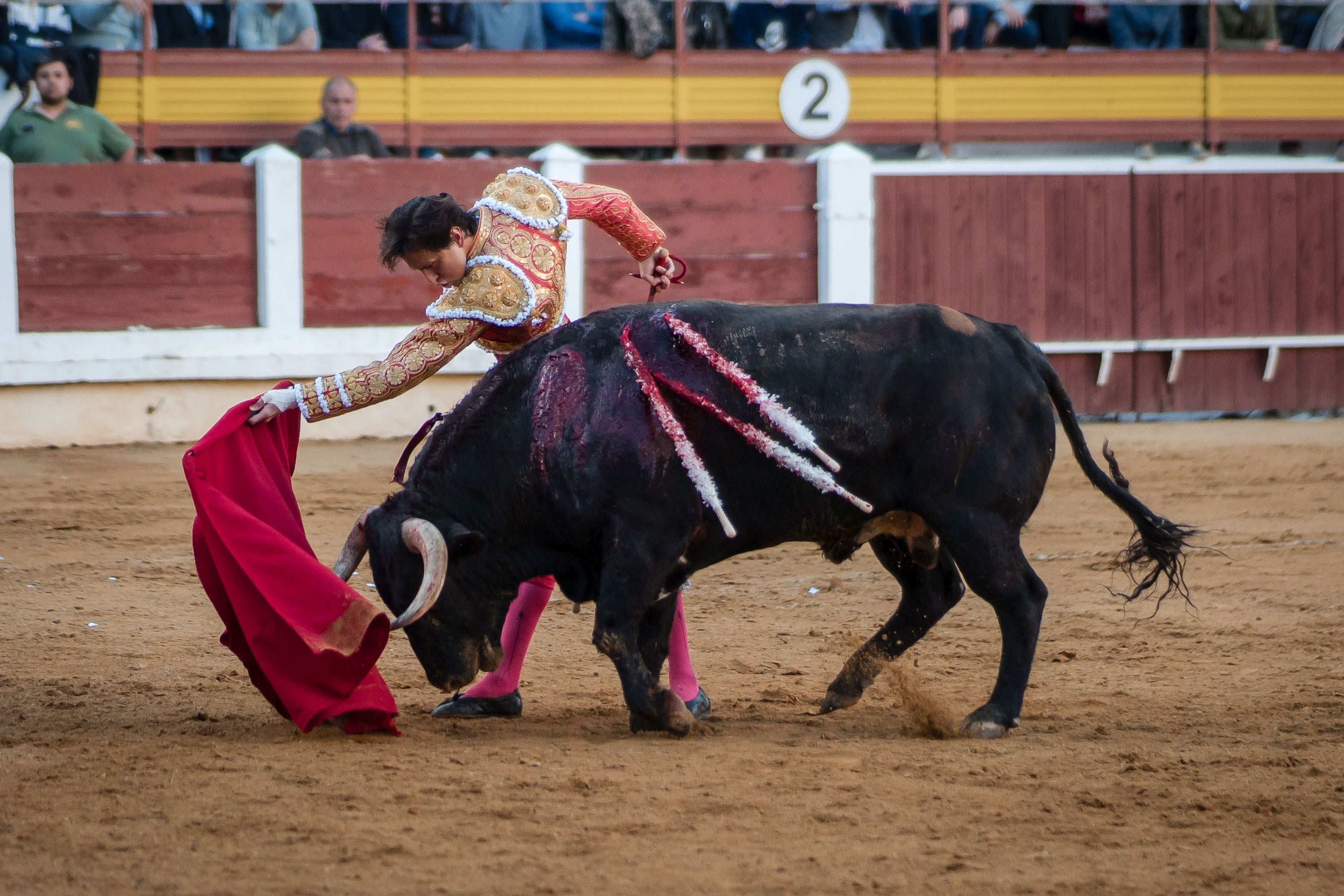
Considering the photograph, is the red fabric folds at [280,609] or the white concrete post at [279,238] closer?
the red fabric folds at [280,609]

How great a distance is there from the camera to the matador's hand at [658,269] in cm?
350

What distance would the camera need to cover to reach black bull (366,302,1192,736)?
3041 millimetres

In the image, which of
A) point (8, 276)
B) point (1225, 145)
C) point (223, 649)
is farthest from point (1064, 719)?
point (1225, 145)

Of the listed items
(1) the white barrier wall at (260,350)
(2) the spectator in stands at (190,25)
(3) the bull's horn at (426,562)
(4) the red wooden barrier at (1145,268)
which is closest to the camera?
(3) the bull's horn at (426,562)

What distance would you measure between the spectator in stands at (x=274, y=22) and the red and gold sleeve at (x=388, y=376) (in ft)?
20.3

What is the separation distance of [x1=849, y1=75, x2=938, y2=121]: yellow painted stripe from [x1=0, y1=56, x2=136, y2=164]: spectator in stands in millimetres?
4359

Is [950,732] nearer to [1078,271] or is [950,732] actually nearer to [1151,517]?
[1151,517]

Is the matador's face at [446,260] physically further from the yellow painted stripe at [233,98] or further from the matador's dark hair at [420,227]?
the yellow painted stripe at [233,98]

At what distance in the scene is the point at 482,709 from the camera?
335 centimetres

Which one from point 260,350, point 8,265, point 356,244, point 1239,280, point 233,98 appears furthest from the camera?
point 1239,280

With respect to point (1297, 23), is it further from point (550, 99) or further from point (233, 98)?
point (233, 98)

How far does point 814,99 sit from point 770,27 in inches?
22.8

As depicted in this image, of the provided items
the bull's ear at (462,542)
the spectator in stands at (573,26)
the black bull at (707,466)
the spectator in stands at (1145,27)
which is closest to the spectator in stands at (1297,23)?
the spectator in stands at (1145,27)

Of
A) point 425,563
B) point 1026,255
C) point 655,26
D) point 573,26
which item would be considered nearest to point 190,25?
A: point 573,26
